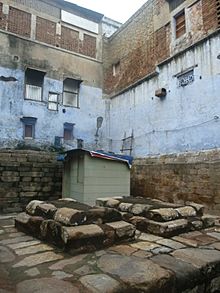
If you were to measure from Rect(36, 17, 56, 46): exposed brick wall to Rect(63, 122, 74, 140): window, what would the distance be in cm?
471

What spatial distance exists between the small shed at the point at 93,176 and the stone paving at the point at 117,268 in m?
4.54

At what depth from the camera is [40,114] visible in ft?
41.3

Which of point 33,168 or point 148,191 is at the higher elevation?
point 33,168

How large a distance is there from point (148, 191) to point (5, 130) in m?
7.52

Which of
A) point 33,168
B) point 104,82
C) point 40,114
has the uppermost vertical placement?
point 104,82

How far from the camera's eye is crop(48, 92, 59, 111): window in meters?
13.0

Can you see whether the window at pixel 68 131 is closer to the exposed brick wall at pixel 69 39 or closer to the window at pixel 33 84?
the window at pixel 33 84

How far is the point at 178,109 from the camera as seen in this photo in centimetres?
934

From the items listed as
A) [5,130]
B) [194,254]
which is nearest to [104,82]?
[5,130]

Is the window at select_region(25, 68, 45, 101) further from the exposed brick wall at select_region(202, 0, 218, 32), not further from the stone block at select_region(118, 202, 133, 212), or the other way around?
the stone block at select_region(118, 202, 133, 212)

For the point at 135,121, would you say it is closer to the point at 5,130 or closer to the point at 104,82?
the point at 104,82

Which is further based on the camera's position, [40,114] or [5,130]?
[40,114]

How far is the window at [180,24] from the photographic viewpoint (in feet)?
31.8

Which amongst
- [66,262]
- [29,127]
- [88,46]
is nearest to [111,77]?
[88,46]
